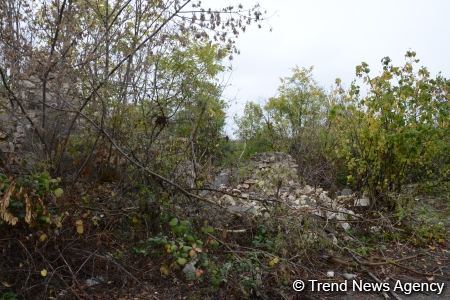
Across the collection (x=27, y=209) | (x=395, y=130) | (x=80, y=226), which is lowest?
(x=80, y=226)

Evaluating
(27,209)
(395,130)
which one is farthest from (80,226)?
(395,130)

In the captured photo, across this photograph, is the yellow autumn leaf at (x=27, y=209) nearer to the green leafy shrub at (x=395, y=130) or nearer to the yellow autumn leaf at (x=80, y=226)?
the yellow autumn leaf at (x=80, y=226)

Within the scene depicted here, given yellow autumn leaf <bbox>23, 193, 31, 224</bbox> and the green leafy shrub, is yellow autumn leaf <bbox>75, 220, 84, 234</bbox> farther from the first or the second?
the green leafy shrub

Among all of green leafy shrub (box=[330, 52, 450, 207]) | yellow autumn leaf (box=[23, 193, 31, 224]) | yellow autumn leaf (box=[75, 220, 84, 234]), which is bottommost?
yellow autumn leaf (box=[75, 220, 84, 234])

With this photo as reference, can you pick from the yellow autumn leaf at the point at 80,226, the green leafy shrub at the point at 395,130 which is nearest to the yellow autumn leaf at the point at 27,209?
the yellow autumn leaf at the point at 80,226

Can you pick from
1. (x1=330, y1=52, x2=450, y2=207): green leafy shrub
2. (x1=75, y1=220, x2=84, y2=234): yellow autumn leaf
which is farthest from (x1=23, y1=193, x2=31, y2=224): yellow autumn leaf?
(x1=330, y1=52, x2=450, y2=207): green leafy shrub

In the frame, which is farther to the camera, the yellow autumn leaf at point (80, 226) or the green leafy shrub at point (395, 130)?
the green leafy shrub at point (395, 130)

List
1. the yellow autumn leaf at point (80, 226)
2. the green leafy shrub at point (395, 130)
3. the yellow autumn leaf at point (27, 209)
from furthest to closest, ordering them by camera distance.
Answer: the green leafy shrub at point (395, 130), the yellow autumn leaf at point (80, 226), the yellow autumn leaf at point (27, 209)

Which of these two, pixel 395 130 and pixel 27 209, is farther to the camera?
pixel 395 130

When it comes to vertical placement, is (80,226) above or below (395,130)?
below

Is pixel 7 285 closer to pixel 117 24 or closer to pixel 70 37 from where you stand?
pixel 70 37

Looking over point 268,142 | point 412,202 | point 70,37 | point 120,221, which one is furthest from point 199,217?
point 268,142

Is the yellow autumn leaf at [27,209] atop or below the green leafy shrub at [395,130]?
below

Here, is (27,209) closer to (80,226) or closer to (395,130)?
(80,226)
